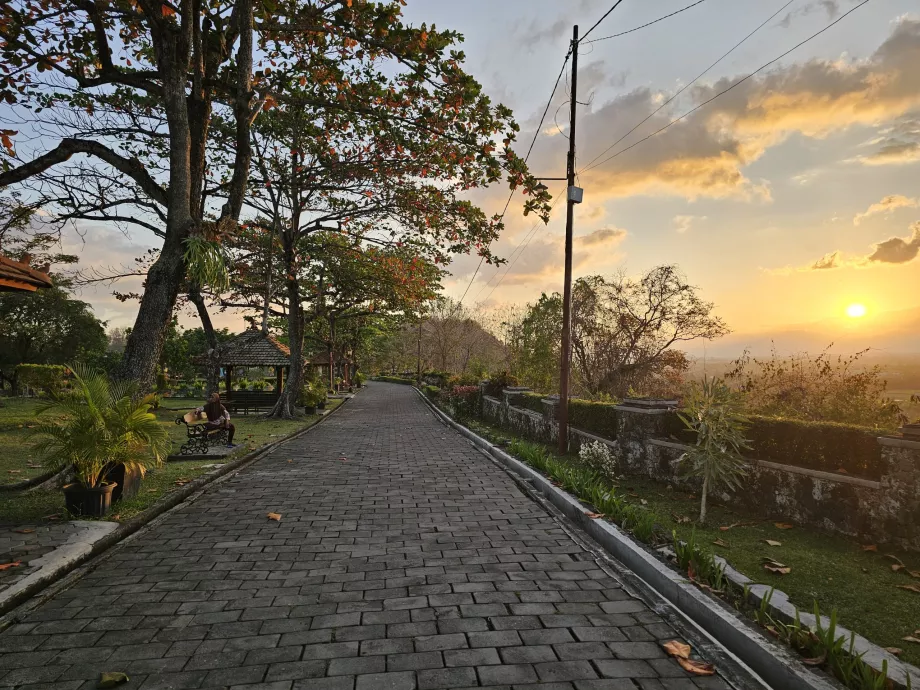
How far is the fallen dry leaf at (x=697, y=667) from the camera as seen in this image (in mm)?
3021

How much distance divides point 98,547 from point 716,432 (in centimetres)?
711

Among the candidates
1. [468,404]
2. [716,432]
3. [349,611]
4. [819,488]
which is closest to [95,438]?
[349,611]

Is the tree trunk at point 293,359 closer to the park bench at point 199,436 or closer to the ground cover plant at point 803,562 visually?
the park bench at point 199,436

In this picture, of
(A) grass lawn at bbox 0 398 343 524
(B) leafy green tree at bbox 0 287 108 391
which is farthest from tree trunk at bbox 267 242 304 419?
(B) leafy green tree at bbox 0 287 108 391

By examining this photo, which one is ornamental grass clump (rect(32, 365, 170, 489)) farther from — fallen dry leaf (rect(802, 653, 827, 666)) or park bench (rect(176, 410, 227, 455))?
fallen dry leaf (rect(802, 653, 827, 666))

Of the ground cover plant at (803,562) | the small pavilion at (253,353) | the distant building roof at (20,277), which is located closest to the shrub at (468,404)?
the small pavilion at (253,353)

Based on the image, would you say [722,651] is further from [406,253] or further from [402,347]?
[402,347]

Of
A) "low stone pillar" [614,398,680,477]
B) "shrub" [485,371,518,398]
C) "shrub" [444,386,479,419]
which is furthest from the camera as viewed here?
"shrub" [444,386,479,419]

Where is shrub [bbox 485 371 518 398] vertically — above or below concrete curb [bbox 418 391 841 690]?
above

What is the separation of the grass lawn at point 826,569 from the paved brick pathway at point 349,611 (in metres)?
1.33

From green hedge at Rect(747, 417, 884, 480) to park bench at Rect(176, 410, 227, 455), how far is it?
419 inches

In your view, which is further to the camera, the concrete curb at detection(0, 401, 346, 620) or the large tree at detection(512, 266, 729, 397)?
the large tree at detection(512, 266, 729, 397)

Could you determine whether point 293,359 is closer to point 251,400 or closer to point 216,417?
point 251,400

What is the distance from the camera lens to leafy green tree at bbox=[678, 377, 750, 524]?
6113 millimetres
